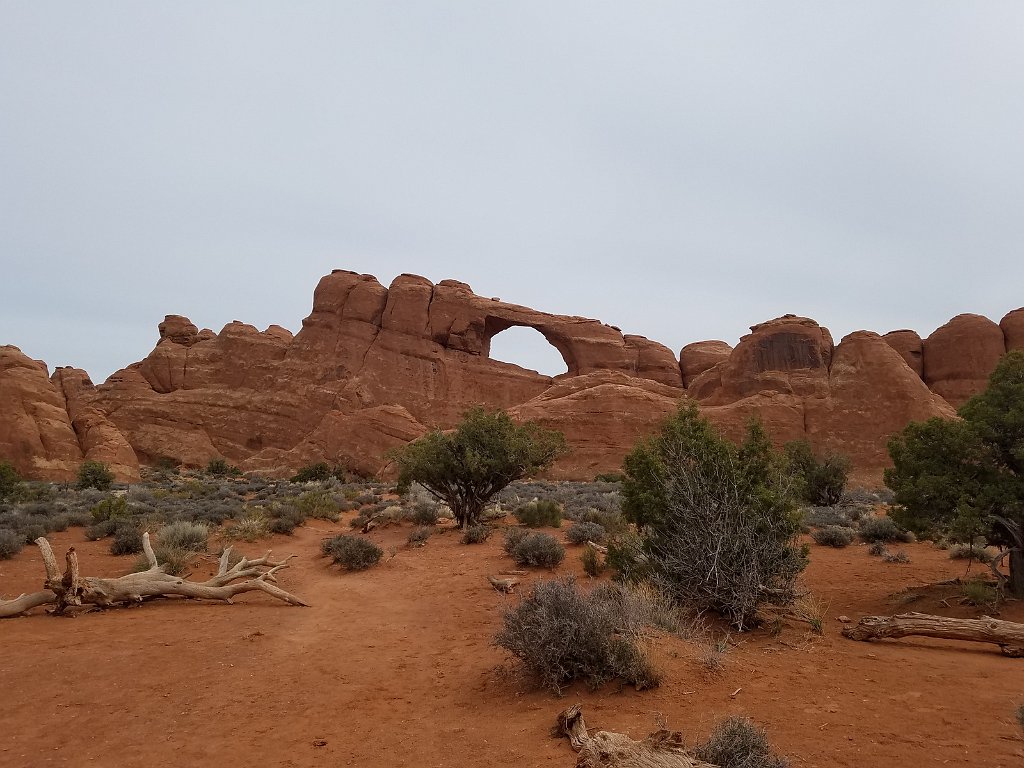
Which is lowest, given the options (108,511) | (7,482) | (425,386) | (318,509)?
(318,509)

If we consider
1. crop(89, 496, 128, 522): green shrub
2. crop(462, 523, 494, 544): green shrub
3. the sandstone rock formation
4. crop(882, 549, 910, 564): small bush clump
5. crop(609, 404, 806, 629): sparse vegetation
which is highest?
the sandstone rock formation

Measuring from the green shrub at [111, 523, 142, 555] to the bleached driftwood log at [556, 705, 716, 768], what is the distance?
12512mm

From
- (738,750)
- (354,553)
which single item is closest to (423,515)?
(354,553)

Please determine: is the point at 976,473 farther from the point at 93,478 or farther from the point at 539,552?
the point at 93,478

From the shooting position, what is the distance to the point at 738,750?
3471 mm

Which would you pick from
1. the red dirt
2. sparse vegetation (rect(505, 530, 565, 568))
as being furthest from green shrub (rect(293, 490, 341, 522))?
the red dirt

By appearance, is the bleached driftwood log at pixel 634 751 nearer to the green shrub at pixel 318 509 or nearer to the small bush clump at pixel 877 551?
the small bush clump at pixel 877 551

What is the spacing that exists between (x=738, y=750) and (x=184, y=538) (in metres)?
12.8

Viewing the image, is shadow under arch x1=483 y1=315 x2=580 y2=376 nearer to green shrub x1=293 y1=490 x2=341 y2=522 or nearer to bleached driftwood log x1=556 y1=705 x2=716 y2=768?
green shrub x1=293 y1=490 x2=341 y2=522

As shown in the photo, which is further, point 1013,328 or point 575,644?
point 1013,328

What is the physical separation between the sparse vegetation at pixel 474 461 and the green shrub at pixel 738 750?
41.8 feet

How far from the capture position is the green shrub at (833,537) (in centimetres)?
1421

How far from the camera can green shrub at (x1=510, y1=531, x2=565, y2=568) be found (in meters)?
11.4

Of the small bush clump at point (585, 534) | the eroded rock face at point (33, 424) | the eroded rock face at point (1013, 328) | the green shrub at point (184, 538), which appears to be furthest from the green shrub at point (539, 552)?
the eroded rock face at point (1013, 328)
